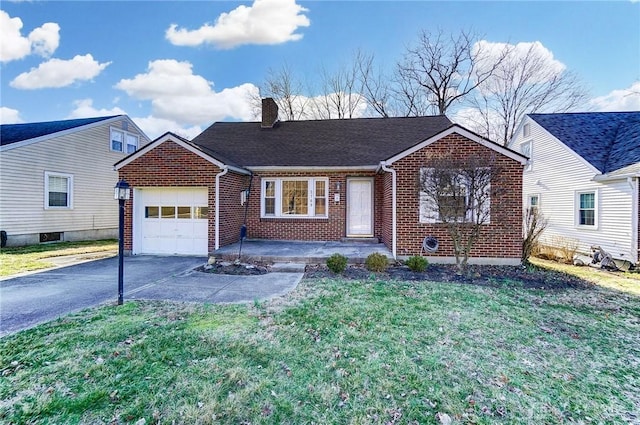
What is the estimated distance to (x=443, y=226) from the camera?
8.71m

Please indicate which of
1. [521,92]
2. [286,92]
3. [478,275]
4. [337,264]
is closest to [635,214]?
[478,275]

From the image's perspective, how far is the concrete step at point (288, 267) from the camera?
7.99m

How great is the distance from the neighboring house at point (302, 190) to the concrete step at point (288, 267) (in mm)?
2558

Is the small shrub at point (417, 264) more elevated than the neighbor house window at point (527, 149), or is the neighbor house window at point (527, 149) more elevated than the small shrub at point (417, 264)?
the neighbor house window at point (527, 149)

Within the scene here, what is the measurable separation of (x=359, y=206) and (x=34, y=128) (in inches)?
612

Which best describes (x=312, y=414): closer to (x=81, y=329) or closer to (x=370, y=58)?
(x=81, y=329)

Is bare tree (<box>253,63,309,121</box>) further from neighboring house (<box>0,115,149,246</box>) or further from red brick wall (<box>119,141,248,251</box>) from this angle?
red brick wall (<box>119,141,248,251</box>)

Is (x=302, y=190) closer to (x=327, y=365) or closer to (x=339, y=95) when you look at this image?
(x=327, y=365)

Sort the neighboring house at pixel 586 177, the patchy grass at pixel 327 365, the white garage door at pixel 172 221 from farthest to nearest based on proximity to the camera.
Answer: the white garage door at pixel 172 221 → the neighboring house at pixel 586 177 → the patchy grass at pixel 327 365

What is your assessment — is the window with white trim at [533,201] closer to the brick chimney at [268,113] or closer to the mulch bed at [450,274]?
the mulch bed at [450,274]

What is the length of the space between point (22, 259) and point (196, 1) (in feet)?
33.3

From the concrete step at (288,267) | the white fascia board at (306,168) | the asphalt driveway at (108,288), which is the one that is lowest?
the asphalt driveway at (108,288)

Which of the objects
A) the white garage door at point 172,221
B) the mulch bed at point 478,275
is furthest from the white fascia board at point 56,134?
the mulch bed at point 478,275

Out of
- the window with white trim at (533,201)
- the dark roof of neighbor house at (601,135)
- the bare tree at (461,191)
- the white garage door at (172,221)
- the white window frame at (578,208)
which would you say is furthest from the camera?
the window with white trim at (533,201)
